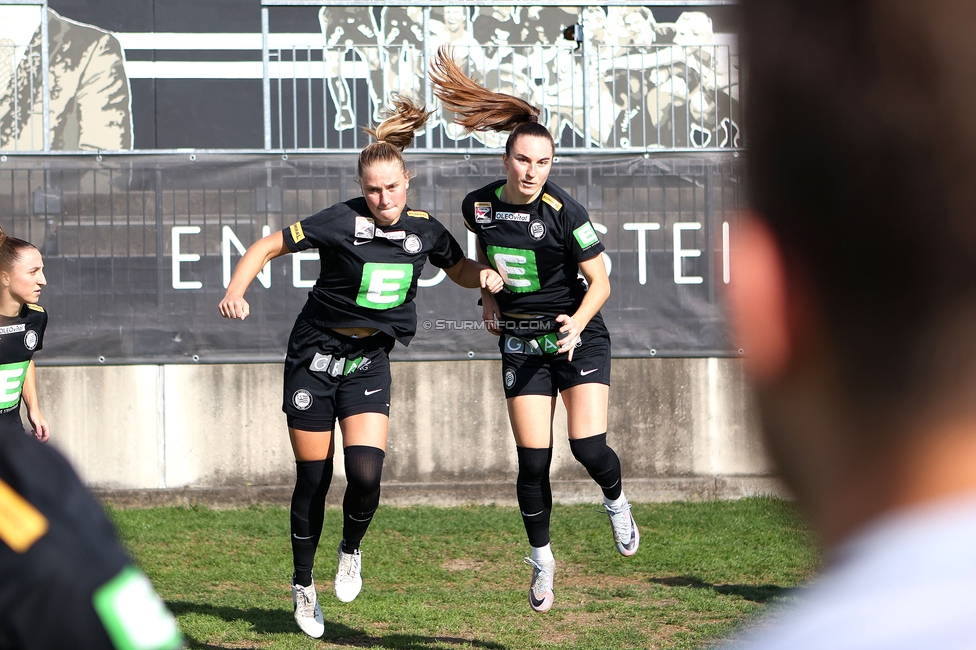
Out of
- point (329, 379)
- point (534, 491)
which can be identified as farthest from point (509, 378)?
point (329, 379)

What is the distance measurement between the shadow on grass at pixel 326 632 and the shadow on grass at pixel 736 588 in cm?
168

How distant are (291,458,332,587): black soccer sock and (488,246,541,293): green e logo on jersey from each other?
142cm

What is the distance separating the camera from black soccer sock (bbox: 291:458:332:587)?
5.71m

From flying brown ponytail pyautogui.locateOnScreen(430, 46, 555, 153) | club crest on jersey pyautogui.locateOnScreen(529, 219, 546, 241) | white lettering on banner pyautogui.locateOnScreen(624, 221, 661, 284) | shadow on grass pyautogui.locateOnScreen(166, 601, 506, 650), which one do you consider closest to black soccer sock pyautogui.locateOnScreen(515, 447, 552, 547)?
shadow on grass pyautogui.locateOnScreen(166, 601, 506, 650)

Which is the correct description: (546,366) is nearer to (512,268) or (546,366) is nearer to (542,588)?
(512,268)

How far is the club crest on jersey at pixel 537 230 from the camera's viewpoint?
5.88 m

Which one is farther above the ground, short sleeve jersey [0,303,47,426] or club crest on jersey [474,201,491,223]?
club crest on jersey [474,201,491,223]

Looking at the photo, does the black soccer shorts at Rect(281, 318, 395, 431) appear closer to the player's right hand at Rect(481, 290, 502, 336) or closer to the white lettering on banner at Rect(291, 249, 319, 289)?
the player's right hand at Rect(481, 290, 502, 336)

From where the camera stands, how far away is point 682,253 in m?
9.17

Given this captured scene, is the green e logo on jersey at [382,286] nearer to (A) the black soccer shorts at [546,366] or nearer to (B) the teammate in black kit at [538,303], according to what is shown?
(B) the teammate in black kit at [538,303]

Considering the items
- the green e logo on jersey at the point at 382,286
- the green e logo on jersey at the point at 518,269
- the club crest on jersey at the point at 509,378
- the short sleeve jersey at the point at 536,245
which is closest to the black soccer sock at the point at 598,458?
the club crest on jersey at the point at 509,378

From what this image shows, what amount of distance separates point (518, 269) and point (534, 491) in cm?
124

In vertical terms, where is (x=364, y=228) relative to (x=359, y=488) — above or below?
above

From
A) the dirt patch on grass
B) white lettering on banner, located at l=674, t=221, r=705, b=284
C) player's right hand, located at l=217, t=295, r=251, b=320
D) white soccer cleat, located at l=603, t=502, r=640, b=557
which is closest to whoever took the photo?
player's right hand, located at l=217, t=295, r=251, b=320
